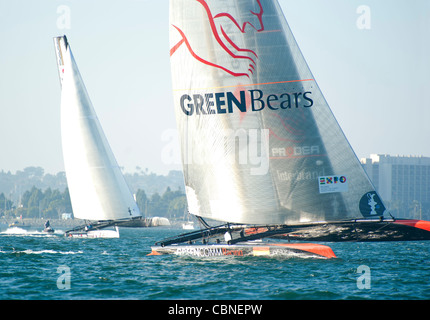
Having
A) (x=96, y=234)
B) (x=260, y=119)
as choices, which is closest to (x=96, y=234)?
(x=96, y=234)

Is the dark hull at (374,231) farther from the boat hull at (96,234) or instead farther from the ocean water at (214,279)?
the boat hull at (96,234)

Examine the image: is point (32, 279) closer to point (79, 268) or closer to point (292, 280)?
point (79, 268)

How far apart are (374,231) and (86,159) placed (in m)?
25.8

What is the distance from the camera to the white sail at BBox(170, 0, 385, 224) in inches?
866

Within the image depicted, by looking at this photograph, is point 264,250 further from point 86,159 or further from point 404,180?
point 404,180

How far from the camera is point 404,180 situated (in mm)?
167125

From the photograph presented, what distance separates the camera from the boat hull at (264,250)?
22.4 m

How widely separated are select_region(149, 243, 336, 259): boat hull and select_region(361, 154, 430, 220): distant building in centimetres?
14464

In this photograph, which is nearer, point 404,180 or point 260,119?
point 260,119

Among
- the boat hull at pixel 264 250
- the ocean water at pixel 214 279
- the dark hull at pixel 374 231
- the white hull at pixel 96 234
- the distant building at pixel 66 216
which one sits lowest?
the distant building at pixel 66 216

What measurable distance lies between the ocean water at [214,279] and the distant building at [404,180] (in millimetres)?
144020

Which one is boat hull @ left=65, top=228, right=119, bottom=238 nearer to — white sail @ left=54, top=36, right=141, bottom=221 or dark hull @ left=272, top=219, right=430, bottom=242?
white sail @ left=54, top=36, right=141, bottom=221

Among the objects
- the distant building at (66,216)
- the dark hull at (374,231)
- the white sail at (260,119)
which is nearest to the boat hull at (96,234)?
the white sail at (260,119)
